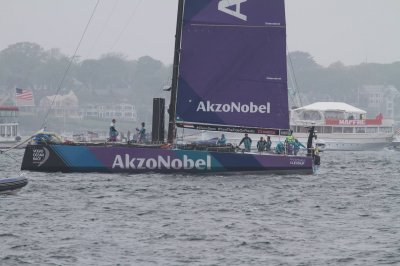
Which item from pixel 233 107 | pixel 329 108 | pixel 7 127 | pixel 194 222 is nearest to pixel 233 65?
pixel 233 107

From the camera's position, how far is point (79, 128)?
618ft

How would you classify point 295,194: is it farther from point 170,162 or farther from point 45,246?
point 45,246

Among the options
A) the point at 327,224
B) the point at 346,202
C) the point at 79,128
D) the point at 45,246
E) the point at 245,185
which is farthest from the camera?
the point at 79,128

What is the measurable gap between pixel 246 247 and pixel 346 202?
395 inches

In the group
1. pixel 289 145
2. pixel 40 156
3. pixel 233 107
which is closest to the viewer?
pixel 40 156

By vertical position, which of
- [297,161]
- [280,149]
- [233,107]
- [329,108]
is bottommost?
[297,161]

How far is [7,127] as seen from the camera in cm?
10431

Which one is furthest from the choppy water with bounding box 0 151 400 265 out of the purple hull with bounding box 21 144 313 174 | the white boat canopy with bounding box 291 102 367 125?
the white boat canopy with bounding box 291 102 367 125

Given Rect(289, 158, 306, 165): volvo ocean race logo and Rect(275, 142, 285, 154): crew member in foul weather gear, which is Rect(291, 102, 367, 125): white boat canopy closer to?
Rect(275, 142, 285, 154): crew member in foul weather gear

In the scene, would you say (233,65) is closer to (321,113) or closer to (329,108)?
(321,113)

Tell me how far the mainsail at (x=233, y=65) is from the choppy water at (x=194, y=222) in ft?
8.98

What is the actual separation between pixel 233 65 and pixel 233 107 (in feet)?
5.41

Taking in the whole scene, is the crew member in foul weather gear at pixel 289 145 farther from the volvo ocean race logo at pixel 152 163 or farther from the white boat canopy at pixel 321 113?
the white boat canopy at pixel 321 113

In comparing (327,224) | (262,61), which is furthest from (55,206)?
(262,61)
